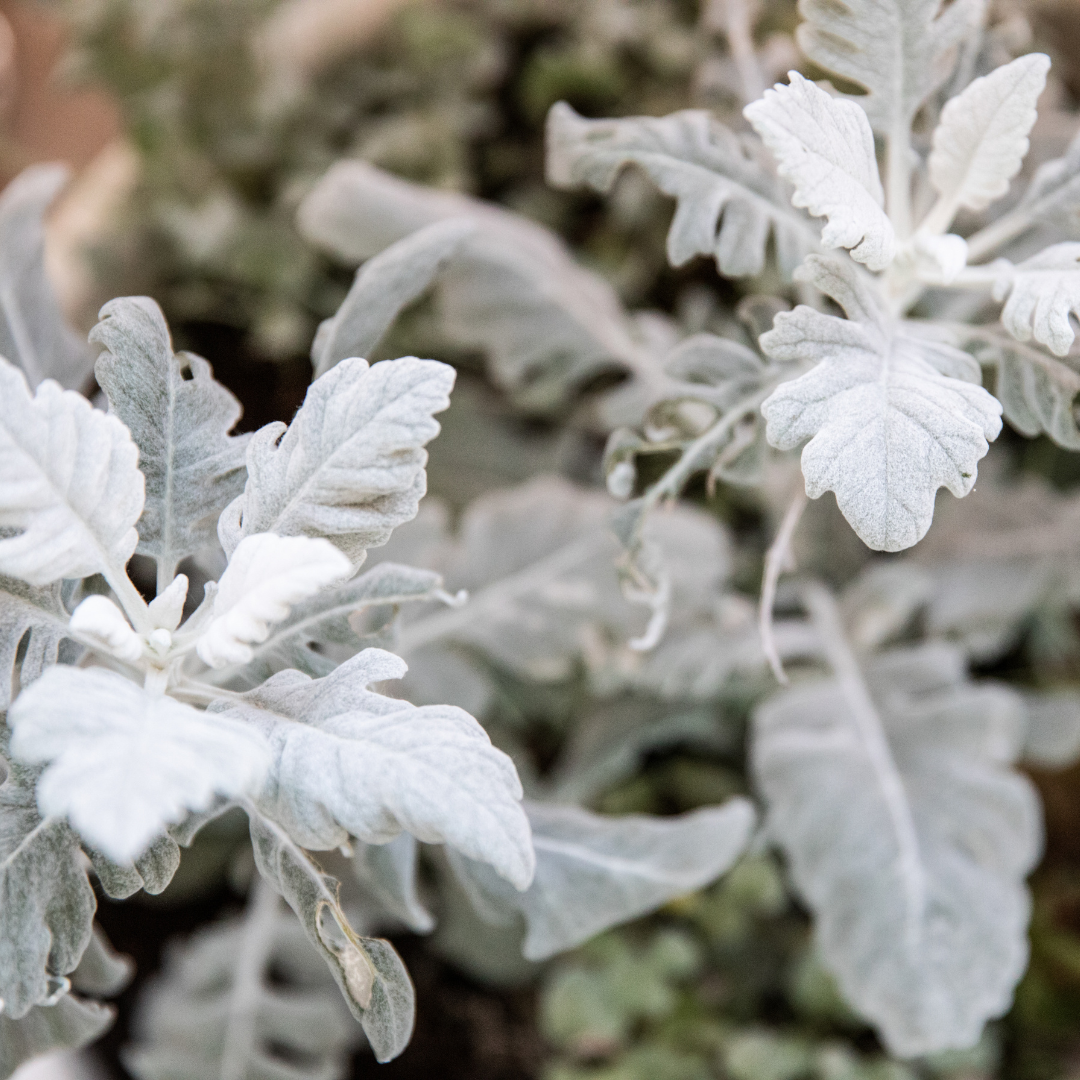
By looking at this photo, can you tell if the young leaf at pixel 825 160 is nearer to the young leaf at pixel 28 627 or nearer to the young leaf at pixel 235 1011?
the young leaf at pixel 28 627

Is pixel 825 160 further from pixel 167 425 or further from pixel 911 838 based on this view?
pixel 911 838

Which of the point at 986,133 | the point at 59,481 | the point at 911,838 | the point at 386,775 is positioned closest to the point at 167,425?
the point at 59,481

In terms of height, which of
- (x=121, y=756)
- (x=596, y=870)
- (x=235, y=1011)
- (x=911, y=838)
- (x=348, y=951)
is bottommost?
(x=235, y=1011)

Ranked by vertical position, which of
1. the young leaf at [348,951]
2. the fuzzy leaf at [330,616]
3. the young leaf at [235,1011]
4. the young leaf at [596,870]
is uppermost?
the fuzzy leaf at [330,616]

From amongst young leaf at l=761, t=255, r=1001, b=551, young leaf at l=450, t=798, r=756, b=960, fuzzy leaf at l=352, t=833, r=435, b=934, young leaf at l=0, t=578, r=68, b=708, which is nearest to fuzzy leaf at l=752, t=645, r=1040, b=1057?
young leaf at l=450, t=798, r=756, b=960

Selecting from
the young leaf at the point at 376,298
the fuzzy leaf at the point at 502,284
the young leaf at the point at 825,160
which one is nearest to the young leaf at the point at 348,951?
the young leaf at the point at 376,298
